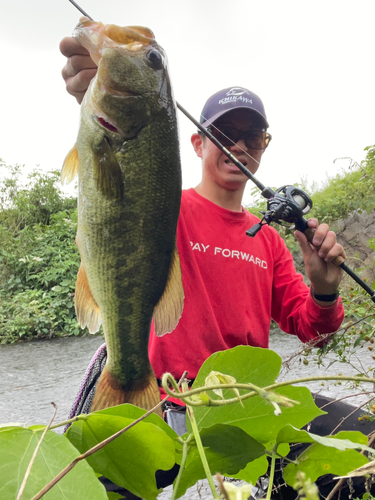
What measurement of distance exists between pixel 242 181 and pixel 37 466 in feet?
7.97

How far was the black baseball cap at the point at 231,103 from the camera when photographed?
2.51m

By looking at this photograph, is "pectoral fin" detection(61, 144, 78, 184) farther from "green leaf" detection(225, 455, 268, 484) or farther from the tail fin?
"green leaf" detection(225, 455, 268, 484)

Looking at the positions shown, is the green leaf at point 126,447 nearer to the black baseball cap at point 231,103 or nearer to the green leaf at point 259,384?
the green leaf at point 259,384

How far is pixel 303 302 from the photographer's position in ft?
8.01

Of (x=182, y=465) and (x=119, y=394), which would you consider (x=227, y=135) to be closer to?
(x=119, y=394)

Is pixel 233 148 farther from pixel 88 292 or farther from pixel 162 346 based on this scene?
pixel 88 292

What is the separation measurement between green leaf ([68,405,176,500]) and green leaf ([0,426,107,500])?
5 cm

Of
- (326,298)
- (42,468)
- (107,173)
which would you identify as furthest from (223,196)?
(42,468)

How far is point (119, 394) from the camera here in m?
1.16

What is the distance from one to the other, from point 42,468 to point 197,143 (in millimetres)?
2761

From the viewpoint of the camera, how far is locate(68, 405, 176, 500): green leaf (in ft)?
1.07

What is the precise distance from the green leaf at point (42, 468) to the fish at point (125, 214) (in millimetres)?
889

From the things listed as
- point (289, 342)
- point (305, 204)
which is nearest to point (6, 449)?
point (305, 204)

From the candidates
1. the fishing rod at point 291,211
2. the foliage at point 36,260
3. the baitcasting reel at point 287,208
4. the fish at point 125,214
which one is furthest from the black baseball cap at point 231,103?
the foliage at point 36,260
